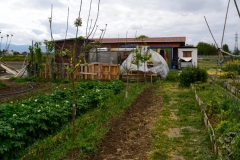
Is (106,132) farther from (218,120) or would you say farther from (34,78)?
(34,78)

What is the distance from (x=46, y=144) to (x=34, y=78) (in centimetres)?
1358

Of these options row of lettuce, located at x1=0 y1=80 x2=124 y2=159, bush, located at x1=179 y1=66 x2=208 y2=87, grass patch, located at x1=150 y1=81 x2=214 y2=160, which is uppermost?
bush, located at x1=179 y1=66 x2=208 y2=87

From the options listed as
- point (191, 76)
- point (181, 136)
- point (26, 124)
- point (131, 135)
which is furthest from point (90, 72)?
point (26, 124)

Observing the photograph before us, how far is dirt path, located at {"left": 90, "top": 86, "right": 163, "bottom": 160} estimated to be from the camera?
15.8 ft

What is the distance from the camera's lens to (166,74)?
1775 centimetres

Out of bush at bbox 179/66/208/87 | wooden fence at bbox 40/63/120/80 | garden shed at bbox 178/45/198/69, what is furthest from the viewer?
garden shed at bbox 178/45/198/69

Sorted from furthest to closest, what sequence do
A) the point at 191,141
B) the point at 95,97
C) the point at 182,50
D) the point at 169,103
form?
the point at 182,50 → the point at 169,103 → the point at 95,97 → the point at 191,141

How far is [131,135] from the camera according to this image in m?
5.89

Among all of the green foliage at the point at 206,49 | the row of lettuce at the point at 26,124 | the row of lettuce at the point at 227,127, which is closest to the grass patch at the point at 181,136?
the row of lettuce at the point at 227,127

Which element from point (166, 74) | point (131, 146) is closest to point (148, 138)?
point (131, 146)

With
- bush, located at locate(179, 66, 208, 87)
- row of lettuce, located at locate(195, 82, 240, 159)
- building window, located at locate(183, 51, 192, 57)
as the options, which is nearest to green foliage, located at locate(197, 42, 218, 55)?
building window, located at locate(183, 51, 192, 57)

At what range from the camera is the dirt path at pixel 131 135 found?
15.8ft

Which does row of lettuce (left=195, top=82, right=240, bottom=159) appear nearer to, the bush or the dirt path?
the dirt path

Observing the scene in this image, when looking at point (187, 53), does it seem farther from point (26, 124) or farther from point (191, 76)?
point (26, 124)
